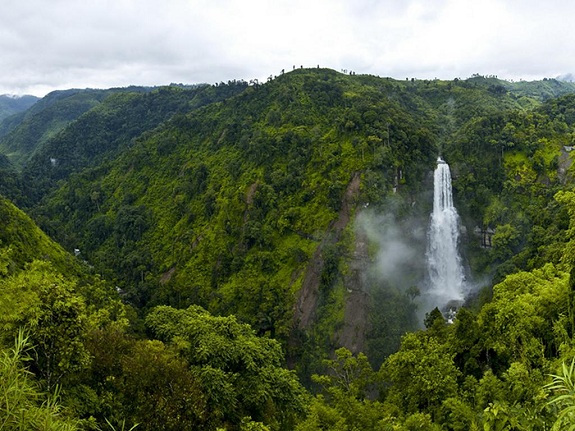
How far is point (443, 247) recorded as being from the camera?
59.1m

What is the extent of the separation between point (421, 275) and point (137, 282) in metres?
42.3

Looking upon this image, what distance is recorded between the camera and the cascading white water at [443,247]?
5644cm

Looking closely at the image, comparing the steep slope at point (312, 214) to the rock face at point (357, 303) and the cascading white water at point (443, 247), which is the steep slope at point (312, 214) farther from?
the cascading white water at point (443, 247)

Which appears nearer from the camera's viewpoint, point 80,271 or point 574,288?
point 574,288

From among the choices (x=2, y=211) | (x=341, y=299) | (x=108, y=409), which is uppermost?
(x=2, y=211)

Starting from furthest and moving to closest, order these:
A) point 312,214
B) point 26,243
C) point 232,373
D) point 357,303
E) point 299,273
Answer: point 312,214 → point 299,273 → point 357,303 → point 26,243 → point 232,373

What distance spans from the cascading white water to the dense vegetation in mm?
1766

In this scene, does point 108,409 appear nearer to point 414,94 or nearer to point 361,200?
point 361,200

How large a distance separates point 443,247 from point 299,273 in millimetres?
22064

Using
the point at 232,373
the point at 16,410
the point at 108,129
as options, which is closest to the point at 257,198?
the point at 232,373

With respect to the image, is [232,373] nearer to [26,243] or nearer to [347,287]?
[347,287]

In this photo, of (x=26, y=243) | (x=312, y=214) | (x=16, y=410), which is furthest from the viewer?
(x=312, y=214)

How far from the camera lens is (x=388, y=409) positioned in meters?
18.9

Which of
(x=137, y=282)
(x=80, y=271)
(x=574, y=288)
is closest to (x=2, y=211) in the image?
(x=80, y=271)
